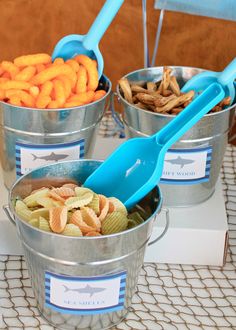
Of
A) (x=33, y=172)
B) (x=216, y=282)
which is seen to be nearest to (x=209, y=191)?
(x=216, y=282)

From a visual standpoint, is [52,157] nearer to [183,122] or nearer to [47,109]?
[47,109]

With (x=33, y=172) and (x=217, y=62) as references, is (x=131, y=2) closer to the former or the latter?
(x=217, y=62)

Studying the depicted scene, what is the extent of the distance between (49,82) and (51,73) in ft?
0.04

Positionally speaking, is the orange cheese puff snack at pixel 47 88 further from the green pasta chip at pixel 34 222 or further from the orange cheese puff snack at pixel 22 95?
the green pasta chip at pixel 34 222

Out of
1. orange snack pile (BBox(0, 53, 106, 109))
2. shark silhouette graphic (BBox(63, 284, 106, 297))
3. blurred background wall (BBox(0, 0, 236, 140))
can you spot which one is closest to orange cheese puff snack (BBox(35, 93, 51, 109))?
orange snack pile (BBox(0, 53, 106, 109))

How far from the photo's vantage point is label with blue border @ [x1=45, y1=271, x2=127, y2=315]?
665 mm

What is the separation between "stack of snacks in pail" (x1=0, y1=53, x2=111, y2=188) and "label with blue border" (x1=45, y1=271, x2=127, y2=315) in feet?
0.58

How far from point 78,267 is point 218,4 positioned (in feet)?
1.72

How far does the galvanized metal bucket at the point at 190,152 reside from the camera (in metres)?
0.80

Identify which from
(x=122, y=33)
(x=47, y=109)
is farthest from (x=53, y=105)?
(x=122, y=33)

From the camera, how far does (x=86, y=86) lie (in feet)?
2.73

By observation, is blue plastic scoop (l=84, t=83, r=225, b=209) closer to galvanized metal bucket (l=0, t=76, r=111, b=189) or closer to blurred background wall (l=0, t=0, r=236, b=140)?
galvanized metal bucket (l=0, t=76, r=111, b=189)

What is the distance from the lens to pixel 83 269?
655mm

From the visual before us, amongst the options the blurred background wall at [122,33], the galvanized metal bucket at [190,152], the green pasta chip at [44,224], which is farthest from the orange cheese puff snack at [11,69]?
the blurred background wall at [122,33]
